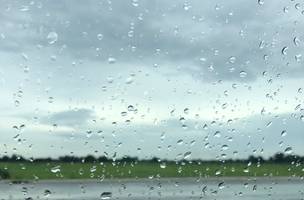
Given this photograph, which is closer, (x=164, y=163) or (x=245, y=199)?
(x=164, y=163)

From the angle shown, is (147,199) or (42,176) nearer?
(147,199)

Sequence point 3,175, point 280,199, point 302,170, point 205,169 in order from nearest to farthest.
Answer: point 302,170 < point 205,169 < point 280,199 < point 3,175

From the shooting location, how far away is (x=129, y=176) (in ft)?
270

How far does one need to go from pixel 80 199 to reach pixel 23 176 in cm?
3816

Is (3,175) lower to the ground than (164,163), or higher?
higher

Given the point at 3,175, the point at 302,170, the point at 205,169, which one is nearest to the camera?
the point at 302,170

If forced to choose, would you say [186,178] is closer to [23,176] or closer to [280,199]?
[23,176]

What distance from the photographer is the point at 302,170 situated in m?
14.7

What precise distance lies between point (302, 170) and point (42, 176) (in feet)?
219

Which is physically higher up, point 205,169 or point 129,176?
point 129,176

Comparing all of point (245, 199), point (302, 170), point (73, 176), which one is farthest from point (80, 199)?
point (73, 176)

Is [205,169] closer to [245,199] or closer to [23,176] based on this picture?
[245,199]

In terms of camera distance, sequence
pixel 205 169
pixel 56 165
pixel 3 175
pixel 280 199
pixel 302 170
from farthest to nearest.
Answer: pixel 3 175 < pixel 280 199 < pixel 205 169 < pixel 302 170 < pixel 56 165

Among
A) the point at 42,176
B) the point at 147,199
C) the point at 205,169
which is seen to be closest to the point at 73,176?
the point at 42,176
